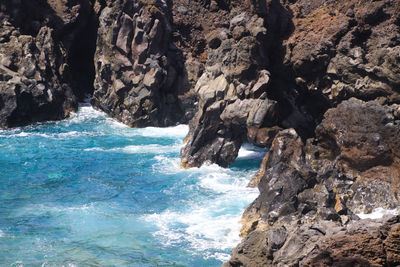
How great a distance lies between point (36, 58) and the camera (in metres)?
38.1

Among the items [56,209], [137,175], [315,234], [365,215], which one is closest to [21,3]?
[137,175]

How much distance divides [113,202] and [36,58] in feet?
71.7

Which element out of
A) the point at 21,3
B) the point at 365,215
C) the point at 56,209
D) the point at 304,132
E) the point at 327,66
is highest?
the point at 21,3

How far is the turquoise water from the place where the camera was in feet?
52.8

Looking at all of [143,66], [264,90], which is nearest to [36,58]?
[143,66]

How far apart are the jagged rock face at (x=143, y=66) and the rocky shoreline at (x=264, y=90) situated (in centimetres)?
10

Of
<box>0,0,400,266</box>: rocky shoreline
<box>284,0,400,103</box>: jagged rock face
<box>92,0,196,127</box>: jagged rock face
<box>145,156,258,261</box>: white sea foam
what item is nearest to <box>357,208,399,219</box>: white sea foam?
<box>0,0,400,266</box>: rocky shoreline

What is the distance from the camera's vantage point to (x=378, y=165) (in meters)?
19.4

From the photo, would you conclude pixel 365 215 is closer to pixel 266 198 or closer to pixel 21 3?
pixel 266 198

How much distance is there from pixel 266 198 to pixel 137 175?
960 cm

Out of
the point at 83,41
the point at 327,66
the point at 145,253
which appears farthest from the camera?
the point at 83,41

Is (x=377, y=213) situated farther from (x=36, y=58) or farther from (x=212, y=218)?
(x=36, y=58)

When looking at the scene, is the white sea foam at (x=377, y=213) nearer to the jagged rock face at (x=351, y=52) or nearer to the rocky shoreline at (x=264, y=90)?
the rocky shoreline at (x=264, y=90)

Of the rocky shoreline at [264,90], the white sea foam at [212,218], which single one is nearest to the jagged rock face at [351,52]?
the rocky shoreline at [264,90]
